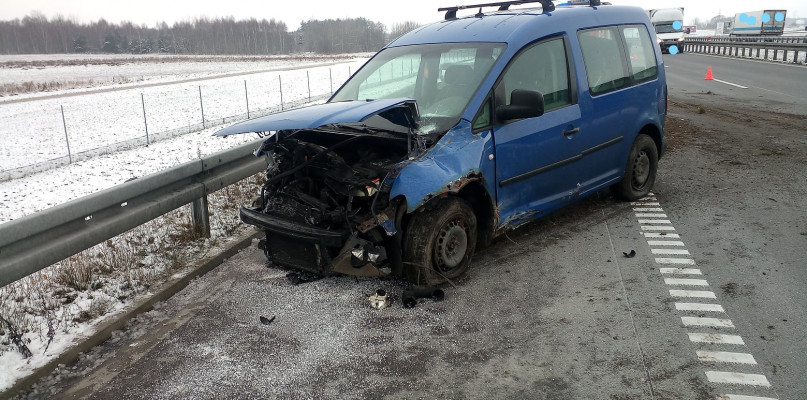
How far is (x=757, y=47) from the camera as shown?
116 ft

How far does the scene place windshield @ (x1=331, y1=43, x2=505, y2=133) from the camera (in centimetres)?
512

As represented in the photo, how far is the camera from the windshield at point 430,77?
5.12m

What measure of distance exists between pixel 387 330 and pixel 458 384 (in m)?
0.84

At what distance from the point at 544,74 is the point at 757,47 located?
1424 inches

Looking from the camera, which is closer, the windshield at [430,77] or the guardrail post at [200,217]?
the windshield at [430,77]

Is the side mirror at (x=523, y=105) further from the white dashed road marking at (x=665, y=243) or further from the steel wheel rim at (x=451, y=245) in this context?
the white dashed road marking at (x=665, y=243)

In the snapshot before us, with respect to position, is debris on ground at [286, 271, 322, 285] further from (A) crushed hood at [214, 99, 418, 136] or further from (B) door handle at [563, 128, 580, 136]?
(B) door handle at [563, 128, 580, 136]

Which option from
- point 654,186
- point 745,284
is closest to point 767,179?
point 654,186

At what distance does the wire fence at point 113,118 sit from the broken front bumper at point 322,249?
895 cm

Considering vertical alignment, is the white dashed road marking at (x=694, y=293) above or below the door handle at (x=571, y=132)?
below

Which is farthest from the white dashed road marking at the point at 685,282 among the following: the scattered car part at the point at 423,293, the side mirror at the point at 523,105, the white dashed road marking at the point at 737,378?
the scattered car part at the point at 423,293

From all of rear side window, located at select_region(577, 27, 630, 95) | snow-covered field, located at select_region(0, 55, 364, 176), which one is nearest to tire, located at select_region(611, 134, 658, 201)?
rear side window, located at select_region(577, 27, 630, 95)

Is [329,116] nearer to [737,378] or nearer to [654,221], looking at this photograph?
[737,378]

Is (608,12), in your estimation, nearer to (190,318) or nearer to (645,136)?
(645,136)
